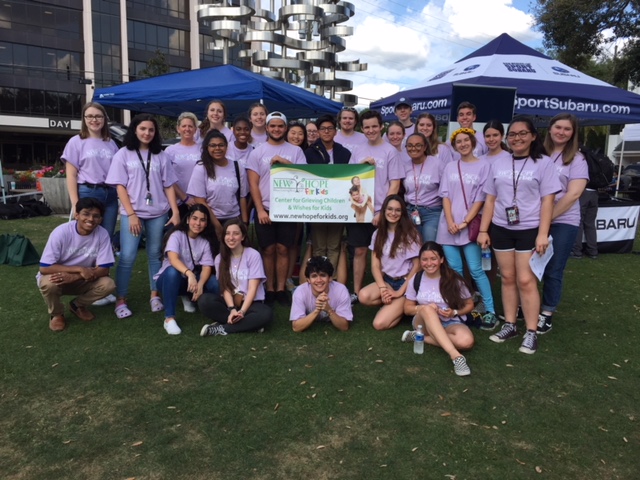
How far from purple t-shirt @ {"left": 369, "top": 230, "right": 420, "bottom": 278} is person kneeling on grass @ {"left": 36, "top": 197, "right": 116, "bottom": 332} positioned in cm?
257

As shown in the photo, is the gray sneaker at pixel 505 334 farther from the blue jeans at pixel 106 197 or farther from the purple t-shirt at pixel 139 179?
the blue jeans at pixel 106 197

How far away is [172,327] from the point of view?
4.40 m

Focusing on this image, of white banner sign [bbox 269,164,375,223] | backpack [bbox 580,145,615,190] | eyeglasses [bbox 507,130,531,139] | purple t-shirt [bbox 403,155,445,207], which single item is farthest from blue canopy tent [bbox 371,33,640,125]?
eyeglasses [bbox 507,130,531,139]

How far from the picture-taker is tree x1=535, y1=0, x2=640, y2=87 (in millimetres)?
18703

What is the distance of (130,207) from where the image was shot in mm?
4656

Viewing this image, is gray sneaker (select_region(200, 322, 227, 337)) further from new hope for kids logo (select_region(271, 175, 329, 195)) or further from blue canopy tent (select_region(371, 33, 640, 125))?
blue canopy tent (select_region(371, 33, 640, 125))

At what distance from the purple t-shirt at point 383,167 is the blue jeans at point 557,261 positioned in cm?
159

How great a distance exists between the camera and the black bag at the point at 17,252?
267 inches

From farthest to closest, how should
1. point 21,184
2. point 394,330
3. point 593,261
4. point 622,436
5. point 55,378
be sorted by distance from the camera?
point 21,184, point 593,261, point 394,330, point 55,378, point 622,436

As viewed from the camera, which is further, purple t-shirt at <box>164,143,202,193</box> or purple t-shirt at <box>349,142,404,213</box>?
purple t-shirt at <box>164,143,202,193</box>

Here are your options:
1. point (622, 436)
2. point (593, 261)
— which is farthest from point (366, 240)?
point (593, 261)

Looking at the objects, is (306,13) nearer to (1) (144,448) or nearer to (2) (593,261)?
(2) (593,261)

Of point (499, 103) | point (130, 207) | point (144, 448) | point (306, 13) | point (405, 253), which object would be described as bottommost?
point (144, 448)

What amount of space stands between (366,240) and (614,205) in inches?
Result: 209
